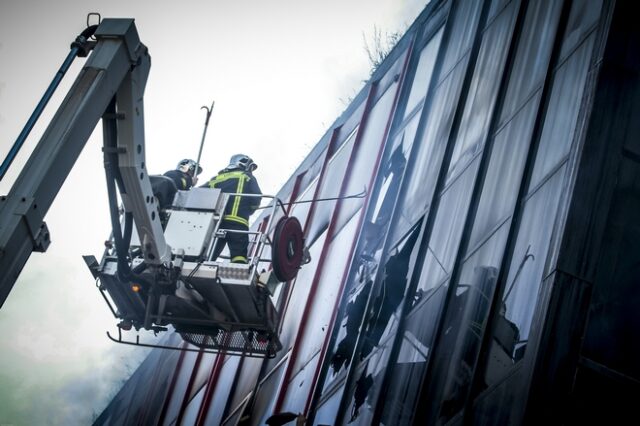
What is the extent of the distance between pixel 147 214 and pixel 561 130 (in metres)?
4.40

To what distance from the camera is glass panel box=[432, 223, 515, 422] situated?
666 centimetres

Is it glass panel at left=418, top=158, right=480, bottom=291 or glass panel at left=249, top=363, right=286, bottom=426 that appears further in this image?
glass panel at left=249, top=363, right=286, bottom=426

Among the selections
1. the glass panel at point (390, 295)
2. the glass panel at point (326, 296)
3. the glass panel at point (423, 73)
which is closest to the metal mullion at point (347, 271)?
the glass panel at point (326, 296)

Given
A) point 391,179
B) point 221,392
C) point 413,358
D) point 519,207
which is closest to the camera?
point 519,207

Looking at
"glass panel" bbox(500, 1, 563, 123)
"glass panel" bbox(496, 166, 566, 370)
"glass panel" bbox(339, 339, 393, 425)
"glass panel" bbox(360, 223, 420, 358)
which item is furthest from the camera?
"glass panel" bbox(360, 223, 420, 358)

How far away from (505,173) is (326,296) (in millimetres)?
4425

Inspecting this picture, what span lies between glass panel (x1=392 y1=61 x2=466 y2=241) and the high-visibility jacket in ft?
6.59

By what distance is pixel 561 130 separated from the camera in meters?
6.71

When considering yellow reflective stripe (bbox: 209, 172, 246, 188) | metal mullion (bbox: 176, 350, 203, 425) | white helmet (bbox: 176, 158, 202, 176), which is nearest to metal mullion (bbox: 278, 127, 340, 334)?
white helmet (bbox: 176, 158, 202, 176)

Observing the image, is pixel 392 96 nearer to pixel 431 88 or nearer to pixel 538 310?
pixel 431 88

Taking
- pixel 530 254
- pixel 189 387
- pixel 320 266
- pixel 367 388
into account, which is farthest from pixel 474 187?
pixel 189 387

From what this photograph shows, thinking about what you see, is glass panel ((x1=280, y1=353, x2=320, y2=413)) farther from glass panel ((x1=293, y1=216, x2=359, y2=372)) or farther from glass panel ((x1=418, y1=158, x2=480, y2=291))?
glass panel ((x1=418, y1=158, x2=480, y2=291))

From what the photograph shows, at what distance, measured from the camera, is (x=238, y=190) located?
9.61 meters

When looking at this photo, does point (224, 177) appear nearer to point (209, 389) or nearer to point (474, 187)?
point (474, 187)
